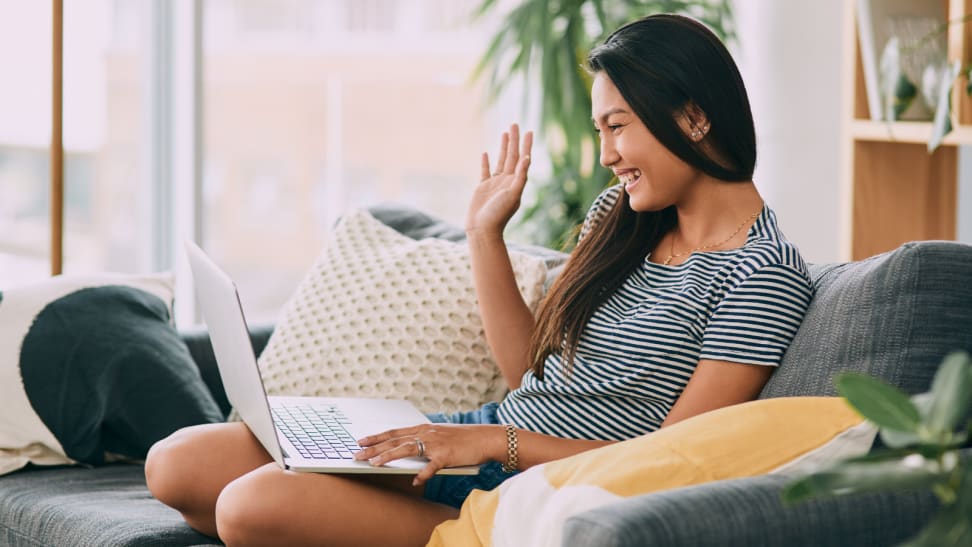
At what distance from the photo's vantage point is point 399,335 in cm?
202

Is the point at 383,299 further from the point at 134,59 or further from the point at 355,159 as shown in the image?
the point at 355,159

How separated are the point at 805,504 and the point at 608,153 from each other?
2.24 ft

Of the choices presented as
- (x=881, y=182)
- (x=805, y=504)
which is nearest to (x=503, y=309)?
(x=805, y=504)

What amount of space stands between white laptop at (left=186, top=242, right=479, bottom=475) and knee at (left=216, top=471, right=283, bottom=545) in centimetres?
4

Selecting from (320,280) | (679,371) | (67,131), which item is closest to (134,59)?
(67,131)

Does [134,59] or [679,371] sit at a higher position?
[134,59]

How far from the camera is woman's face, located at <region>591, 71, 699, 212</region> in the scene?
1.61 metres

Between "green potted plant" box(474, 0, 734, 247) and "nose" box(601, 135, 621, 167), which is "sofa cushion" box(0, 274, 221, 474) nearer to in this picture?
"nose" box(601, 135, 621, 167)

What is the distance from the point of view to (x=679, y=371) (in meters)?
1.56

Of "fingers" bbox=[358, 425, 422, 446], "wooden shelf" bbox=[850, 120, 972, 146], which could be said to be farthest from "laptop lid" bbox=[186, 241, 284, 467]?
"wooden shelf" bbox=[850, 120, 972, 146]

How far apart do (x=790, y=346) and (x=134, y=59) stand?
2.62 metres

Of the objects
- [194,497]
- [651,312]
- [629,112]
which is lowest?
[194,497]

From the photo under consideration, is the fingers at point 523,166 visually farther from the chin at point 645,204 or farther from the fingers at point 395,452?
the fingers at point 395,452

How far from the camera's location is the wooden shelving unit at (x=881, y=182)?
2566mm
